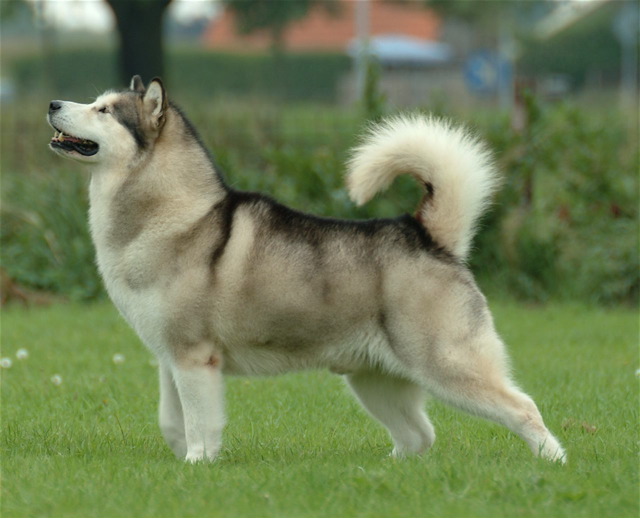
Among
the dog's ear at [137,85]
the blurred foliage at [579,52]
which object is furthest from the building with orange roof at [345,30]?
the dog's ear at [137,85]

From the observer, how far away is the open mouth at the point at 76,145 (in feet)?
18.2

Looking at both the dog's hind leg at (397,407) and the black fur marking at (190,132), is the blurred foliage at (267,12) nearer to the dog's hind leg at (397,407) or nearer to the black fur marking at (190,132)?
the black fur marking at (190,132)

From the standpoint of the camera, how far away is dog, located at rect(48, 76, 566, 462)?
529cm

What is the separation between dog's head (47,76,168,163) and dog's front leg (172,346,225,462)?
3.65ft

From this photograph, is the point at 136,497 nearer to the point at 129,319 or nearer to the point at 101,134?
the point at 129,319

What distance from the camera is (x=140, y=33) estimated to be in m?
24.7

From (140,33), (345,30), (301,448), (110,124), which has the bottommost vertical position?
(345,30)

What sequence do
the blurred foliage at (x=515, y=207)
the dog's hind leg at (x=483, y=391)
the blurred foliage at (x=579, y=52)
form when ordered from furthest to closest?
1. the blurred foliage at (x=579, y=52)
2. the blurred foliage at (x=515, y=207)
3. the dog's hind leg at (x=483, y=391)

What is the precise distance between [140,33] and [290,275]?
66.7ft

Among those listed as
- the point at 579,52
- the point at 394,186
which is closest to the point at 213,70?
the point at 579,52

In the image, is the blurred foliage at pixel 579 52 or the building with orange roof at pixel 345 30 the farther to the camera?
the blurred foliage at pixel 579 52

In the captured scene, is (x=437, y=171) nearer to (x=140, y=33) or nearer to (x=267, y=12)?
(x=140, y=33)

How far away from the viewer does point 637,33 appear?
5116 centimetres

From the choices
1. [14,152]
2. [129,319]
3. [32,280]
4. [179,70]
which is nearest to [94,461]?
[129,319]
